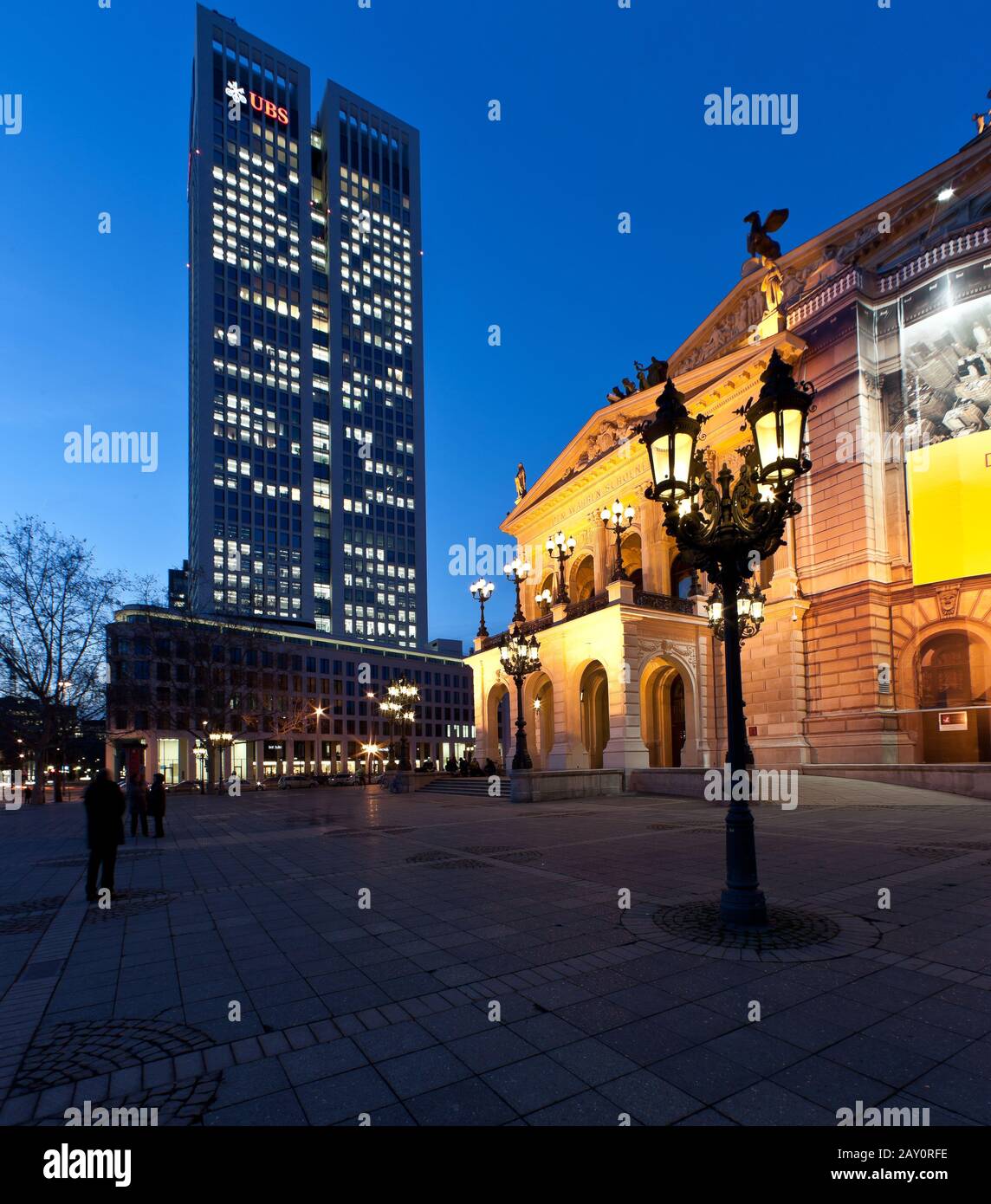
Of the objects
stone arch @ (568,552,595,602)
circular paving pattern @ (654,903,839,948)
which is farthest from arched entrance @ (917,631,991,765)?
stone arch @ (568,552,595,602)

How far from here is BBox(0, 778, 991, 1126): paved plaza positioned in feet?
11.8

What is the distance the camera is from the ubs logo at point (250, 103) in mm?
120812

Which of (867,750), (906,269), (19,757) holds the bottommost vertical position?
(19,757)

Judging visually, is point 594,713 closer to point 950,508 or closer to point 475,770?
point 475,770

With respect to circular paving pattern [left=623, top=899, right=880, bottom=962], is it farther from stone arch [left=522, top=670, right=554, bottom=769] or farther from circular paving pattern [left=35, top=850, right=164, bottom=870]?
stone arch [left=522, top=670, right=554, bottom=769]

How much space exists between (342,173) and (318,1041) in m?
161

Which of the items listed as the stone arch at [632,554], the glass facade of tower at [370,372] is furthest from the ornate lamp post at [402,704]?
the glass facade of tower at [370,372]

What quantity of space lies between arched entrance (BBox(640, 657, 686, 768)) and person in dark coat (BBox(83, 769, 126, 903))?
29.1m

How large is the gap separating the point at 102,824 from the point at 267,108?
509ft

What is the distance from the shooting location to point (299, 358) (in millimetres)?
118875

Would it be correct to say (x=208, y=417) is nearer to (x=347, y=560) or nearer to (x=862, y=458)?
(x=347, y=560)

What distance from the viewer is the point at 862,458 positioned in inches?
1022

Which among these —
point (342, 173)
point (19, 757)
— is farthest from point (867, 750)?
point (342, 173)

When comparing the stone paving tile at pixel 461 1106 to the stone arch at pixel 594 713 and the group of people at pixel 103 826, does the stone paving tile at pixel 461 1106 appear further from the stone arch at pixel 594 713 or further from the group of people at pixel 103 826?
the stone arch at pixel 594 713
